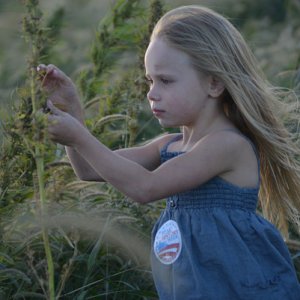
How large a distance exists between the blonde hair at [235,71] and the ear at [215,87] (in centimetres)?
2

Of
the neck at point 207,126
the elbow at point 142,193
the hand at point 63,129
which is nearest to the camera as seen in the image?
the hand at point 63,129

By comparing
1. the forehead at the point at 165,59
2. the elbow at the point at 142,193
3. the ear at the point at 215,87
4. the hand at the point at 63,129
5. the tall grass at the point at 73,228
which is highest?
the forehead at the point at 165,59

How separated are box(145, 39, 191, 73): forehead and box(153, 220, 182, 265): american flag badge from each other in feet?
1.78

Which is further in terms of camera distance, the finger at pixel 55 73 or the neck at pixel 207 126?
the neck at pixel 207 126

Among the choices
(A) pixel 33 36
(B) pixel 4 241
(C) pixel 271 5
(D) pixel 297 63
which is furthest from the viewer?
(C) pixel 271 5

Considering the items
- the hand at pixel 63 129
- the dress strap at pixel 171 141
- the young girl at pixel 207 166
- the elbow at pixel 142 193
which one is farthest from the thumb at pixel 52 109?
the dress strap at pixel 171 141

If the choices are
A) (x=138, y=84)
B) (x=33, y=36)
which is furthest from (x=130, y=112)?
(x=33, y=36)

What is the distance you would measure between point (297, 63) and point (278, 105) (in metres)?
2.39

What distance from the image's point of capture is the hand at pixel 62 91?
11.1 feet

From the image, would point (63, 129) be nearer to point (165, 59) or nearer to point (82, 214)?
point (165, 59)

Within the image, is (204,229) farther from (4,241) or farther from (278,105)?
(4,241)

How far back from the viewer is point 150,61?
3367mm

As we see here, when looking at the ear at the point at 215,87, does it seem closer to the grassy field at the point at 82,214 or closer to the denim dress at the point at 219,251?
the denim dress at the point at 219,251

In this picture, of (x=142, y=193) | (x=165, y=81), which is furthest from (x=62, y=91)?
(x=142, y=193)
